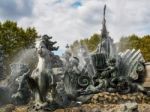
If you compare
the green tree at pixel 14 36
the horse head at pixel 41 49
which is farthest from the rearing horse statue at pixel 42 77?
the green tree at pixel 14 36

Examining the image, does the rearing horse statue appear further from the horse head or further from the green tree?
the green tree

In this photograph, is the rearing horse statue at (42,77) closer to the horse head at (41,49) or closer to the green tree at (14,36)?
the horse head at (41,49)

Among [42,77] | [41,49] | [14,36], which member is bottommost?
[42,77]

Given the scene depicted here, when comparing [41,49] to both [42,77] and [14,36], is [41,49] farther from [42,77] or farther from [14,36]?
[14,36]

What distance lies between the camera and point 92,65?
20.2 meters

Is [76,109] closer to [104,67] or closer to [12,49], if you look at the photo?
[104,67]

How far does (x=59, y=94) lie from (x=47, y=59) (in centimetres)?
172

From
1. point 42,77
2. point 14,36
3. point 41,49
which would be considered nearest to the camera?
point 42,77

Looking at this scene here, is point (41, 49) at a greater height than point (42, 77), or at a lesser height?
greater

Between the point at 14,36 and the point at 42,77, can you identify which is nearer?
the point at 42,77

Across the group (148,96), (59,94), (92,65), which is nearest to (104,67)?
(92,65)

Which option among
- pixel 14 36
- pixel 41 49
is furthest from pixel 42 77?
pixel 14 36

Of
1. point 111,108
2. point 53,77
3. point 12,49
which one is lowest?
point 111,108

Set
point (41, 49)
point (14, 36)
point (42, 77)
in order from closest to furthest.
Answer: point (42, 77), point (41, 49), point (14, 36)
